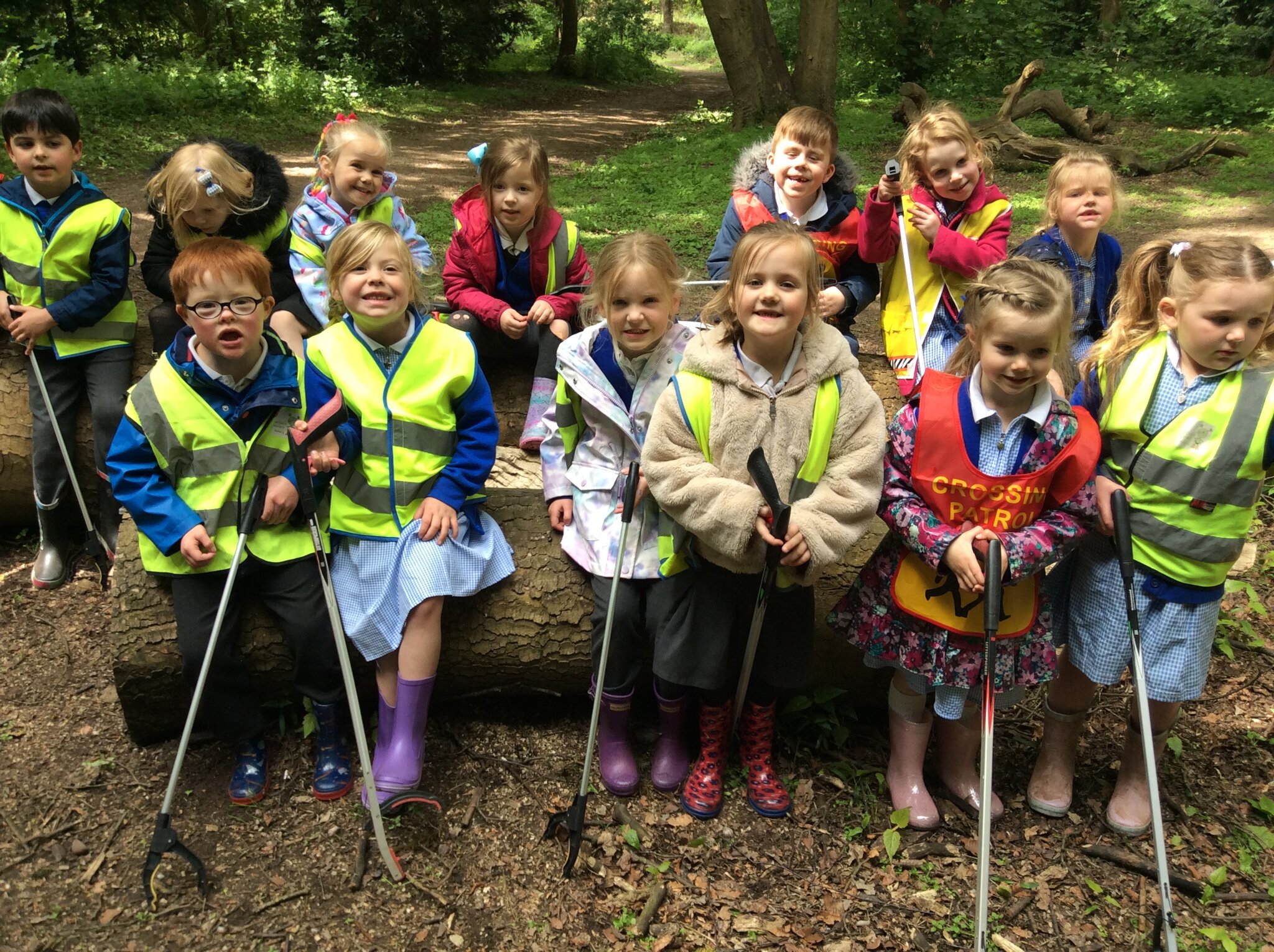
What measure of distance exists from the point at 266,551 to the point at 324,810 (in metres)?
0.91

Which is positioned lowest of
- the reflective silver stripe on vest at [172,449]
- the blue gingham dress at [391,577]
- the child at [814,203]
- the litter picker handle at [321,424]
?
the blue gingham dress at [391,577]

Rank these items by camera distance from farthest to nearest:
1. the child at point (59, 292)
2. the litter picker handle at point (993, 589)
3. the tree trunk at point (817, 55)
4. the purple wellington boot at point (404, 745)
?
the tree trunk at point (817, 55) < the child at point (59, 292) < the purple wellington boot at point (404, 745) < the litter picker handle at point (993, 589)

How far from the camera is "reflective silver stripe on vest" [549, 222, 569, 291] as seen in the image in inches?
177

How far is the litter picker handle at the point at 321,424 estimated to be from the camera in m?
3.04

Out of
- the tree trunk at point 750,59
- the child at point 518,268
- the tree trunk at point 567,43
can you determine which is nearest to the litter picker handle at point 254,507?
the child at point 518,268

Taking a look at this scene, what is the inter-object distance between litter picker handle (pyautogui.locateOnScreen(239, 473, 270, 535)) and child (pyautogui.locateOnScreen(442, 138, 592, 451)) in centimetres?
140

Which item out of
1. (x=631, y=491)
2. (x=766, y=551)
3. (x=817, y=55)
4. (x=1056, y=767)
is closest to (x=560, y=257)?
(x=631, y=491)

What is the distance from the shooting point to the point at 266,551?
3.25 meters

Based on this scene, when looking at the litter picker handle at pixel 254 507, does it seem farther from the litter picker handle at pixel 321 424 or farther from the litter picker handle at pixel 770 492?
the litter picker handle at pixel 770 492

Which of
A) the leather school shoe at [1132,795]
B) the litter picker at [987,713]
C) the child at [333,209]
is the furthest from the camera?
the child at [333,209]

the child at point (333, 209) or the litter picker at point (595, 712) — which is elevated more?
the child at point (333, 209)

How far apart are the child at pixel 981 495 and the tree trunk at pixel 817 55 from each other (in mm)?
12455

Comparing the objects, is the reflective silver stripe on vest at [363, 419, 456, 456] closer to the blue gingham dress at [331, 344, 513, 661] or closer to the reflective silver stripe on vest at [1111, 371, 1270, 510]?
the blue gingham dress at [331, 344, 513, 661]

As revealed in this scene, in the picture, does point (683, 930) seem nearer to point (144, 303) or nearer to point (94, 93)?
point (144, 303)
